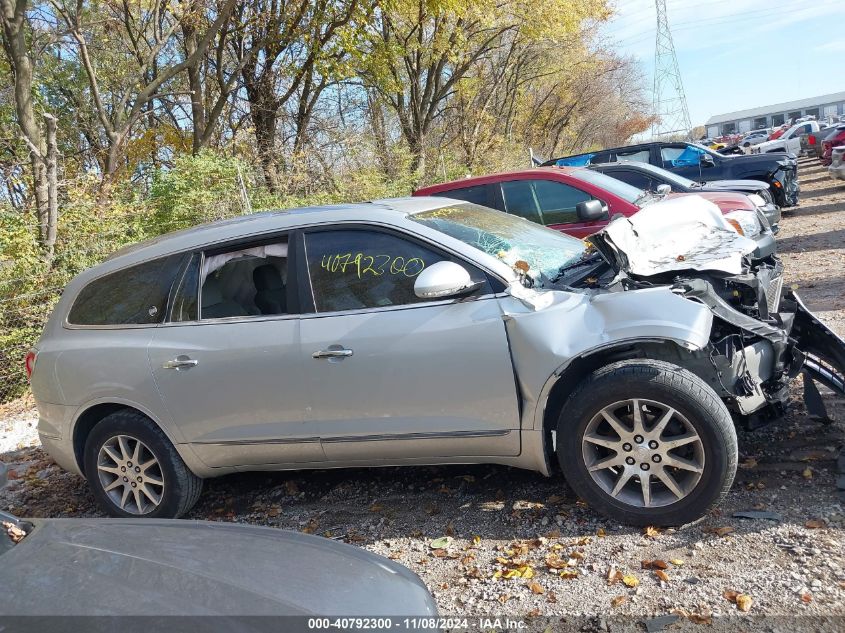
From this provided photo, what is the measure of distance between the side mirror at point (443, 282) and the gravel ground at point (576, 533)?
4.22 ft

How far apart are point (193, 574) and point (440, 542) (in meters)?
1.86

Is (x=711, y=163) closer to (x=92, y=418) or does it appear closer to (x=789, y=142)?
(x=92, y=418)

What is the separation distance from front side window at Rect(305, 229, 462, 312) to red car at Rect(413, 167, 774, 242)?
4300 millimetres

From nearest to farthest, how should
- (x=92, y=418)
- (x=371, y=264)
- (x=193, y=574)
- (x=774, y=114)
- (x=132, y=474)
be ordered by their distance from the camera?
(x=193, y=574), (x=371, y=264), (x=132, y=474), (x=92, y=418), (x=774, y=114)

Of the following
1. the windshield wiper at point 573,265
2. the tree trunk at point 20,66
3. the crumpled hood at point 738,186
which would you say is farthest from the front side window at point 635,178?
the tree trunk at point 20,66

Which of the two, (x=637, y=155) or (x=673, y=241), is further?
(x=637, y=155)

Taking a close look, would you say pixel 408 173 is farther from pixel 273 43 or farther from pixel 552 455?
pixel 552 455

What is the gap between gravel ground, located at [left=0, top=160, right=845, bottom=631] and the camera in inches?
113

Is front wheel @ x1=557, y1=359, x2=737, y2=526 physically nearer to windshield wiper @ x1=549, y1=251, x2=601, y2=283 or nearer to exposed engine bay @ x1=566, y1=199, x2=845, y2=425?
exposed engine bay @ x1=566, y1=199, x2=845, y2=425

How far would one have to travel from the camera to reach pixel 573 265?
4.17 metres

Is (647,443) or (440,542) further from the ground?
(647,443)

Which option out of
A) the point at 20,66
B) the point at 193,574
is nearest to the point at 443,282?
the point at 193,574

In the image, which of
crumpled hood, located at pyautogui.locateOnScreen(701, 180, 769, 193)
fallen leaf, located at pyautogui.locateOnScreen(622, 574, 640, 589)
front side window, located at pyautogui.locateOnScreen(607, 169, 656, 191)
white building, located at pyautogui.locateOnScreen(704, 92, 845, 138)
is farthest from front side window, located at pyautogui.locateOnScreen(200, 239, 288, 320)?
white building, located at pyautogui.locateOnScreen(704, 92, 845, 138)

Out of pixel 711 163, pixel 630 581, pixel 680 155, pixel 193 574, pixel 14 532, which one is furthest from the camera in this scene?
pixel 680 155
